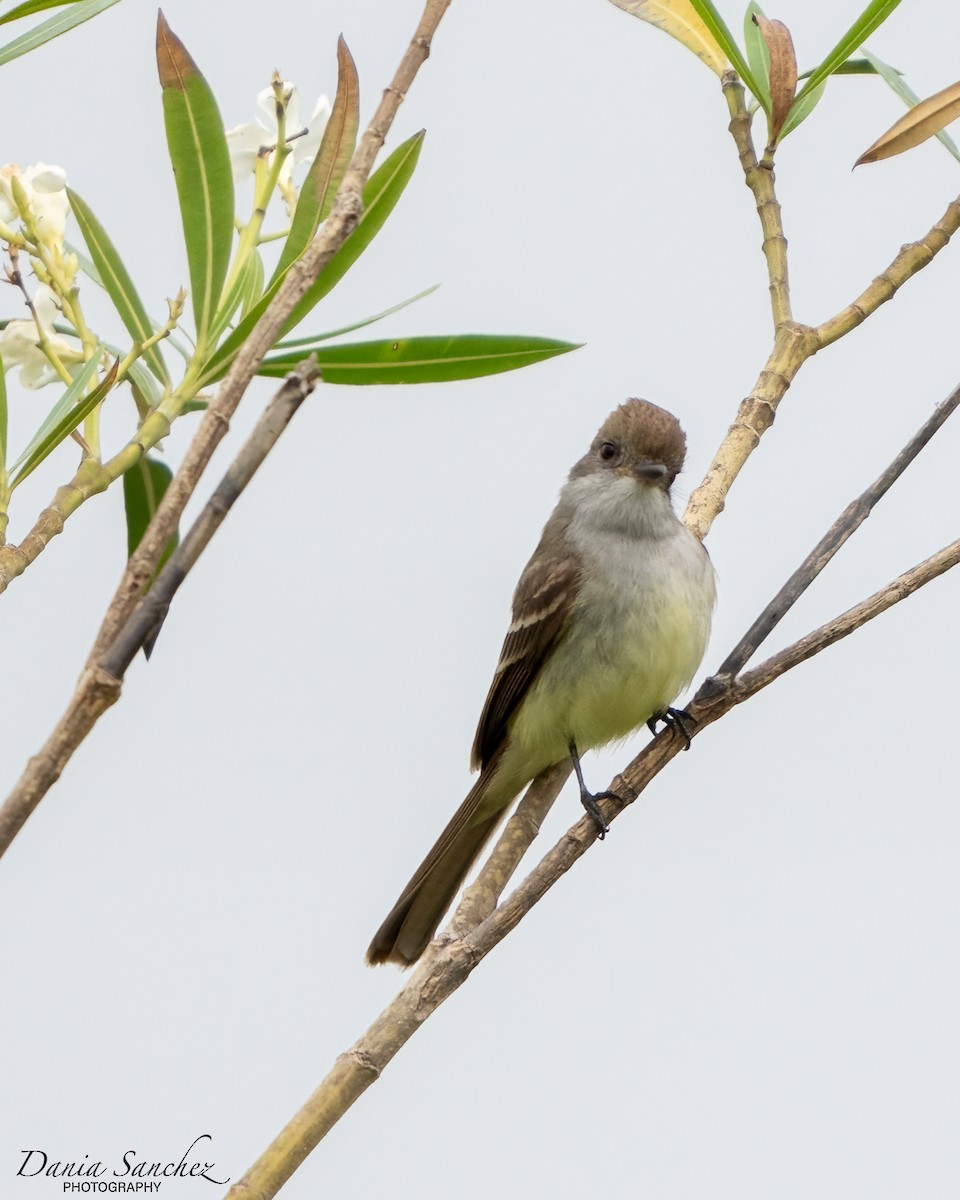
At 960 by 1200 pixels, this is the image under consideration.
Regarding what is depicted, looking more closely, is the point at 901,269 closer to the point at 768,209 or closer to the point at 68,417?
the point at 768,209

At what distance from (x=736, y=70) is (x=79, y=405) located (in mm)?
1936

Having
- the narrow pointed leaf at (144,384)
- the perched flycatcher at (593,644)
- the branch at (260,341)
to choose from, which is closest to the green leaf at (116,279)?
the narrow pointed leaf at (144,384)

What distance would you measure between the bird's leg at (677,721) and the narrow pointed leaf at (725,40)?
1373 millimetres

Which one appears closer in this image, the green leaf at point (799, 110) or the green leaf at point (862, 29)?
the green leaf at point (862, 29)

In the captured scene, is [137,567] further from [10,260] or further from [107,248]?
[107,248]

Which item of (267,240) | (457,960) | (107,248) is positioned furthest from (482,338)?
(457,960)

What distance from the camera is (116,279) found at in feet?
7.67

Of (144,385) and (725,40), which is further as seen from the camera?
(725,40)

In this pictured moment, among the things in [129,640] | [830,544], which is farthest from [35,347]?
[830,544]

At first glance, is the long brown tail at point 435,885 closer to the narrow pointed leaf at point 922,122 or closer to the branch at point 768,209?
the branch at point 768,209

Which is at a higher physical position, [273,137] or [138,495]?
[273,137]

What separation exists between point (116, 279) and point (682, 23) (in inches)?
72.1

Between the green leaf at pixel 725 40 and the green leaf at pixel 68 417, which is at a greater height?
the green leaf at pixel 725 40

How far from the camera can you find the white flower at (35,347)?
6.86ft
